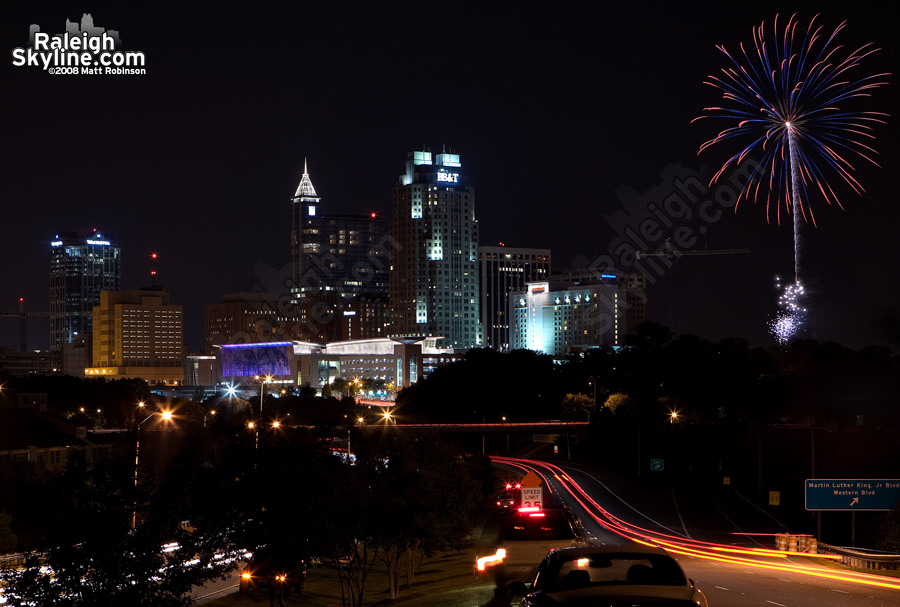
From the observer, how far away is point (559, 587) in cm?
1298

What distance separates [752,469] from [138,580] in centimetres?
8510

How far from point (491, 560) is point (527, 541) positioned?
3556 mm

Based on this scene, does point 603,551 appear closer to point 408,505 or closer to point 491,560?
point 491,560

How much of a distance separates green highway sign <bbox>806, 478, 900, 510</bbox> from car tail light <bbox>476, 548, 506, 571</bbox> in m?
20.7

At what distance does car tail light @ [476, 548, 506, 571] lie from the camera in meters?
29.1

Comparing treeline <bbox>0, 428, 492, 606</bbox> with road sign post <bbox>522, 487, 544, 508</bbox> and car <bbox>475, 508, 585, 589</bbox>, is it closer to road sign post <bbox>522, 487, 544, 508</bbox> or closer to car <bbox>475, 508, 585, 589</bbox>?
road sign post <bbox>522, 487, 544, 508</bbox>

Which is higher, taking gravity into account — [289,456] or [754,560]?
[289,456]

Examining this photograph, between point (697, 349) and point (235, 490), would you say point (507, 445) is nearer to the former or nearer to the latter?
point (697, 349)

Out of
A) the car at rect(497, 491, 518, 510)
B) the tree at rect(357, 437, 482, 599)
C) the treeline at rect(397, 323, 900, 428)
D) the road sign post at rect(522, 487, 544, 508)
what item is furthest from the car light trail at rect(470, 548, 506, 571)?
the treeline at rect(397, 323, 900, 428)

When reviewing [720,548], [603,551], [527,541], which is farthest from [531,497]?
[603,551]

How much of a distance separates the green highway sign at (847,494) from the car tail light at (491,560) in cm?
2072

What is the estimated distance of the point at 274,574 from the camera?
41.4 m

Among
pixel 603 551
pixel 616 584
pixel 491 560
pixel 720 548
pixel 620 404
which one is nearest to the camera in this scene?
pixel 616 584

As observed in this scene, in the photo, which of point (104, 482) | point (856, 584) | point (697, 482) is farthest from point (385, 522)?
point (697, 482)
